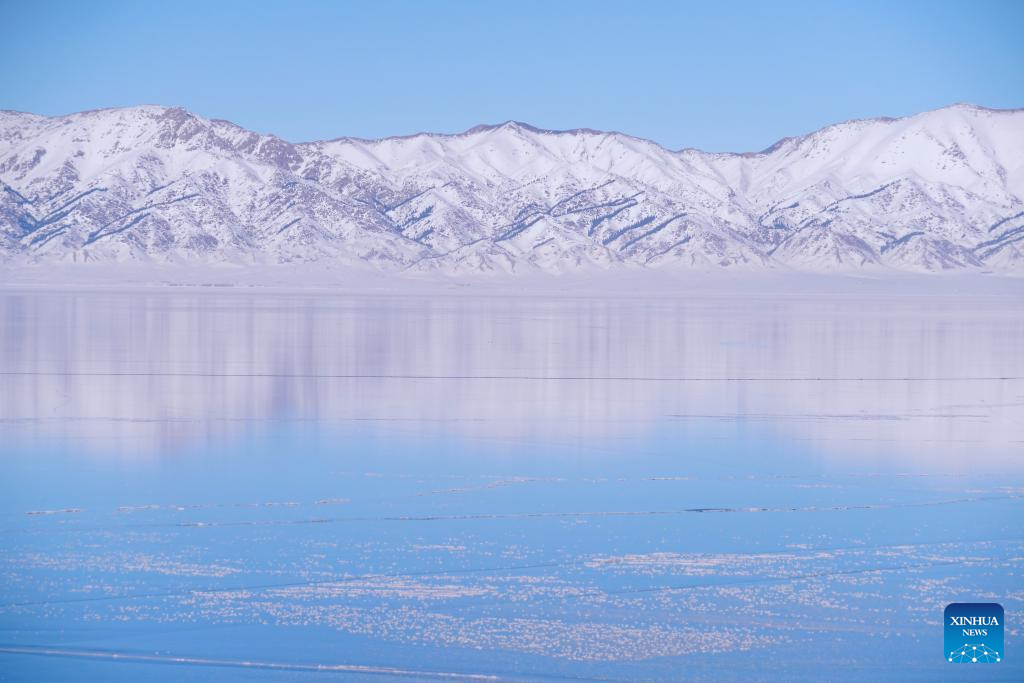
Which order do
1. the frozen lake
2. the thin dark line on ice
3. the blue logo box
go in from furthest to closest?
the thin dark line on ice, the frozen lake, the blue logo box

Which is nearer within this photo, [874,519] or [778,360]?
[874,519]

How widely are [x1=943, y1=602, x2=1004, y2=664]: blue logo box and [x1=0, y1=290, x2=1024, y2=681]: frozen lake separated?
3.1 inches

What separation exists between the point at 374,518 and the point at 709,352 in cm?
1922

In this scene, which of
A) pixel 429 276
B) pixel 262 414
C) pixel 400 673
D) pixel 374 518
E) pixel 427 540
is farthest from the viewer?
pixel 429 276

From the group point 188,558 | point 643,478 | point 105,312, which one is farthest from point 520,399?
point 105,312

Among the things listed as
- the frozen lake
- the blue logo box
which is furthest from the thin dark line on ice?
the blue logo box

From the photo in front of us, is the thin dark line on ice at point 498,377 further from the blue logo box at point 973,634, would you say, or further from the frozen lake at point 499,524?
the blue logo box at point 973,634

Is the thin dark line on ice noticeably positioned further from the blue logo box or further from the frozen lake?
the blue logo box

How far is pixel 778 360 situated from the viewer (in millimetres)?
27141

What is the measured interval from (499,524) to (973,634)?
157 inches

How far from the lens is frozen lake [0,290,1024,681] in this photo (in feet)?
25.3

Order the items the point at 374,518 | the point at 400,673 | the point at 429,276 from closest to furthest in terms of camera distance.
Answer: the point at 400,673
the point at 374,518
the point at 429,276

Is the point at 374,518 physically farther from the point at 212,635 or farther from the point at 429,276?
the point at 429,276

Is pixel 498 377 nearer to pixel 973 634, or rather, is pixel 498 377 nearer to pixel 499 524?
pixel 499 524
